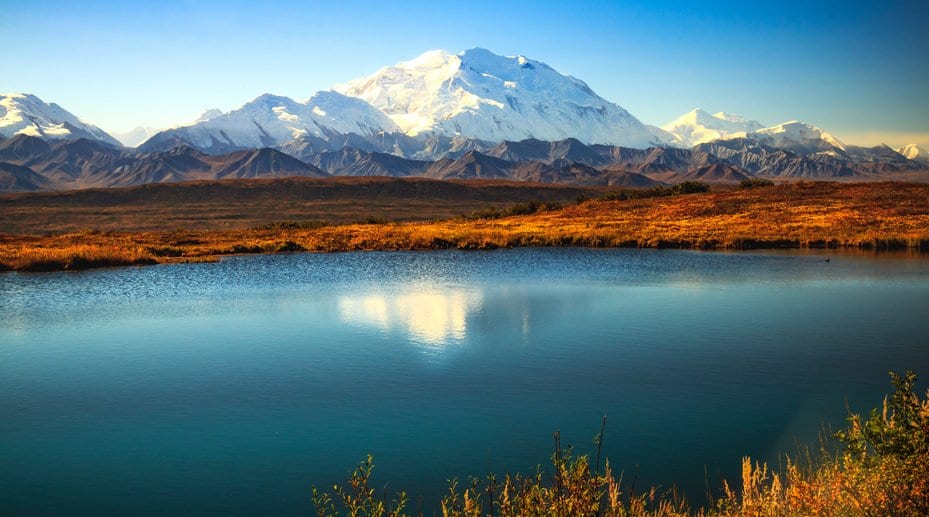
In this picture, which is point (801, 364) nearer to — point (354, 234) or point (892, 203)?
point (354, 234)

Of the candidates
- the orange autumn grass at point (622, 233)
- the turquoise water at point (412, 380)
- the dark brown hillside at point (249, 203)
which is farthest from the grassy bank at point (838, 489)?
the dark brown hillside at point (249, 203)

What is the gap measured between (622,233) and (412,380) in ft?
161

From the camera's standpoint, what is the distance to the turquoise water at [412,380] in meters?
13.2

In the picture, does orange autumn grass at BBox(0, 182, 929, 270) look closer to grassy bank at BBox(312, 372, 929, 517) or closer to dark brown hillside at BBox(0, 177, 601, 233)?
dark brown hillside at BBox(0, 177, 601, 233)

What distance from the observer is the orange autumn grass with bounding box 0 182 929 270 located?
54.2 m

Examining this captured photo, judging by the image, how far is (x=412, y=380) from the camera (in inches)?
746

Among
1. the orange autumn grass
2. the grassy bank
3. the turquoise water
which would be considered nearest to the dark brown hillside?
the orange autumn grass

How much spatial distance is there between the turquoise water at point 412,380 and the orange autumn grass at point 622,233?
1968cm

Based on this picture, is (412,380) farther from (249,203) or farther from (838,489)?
(249,203)

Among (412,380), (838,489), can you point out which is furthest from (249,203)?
(838,489)

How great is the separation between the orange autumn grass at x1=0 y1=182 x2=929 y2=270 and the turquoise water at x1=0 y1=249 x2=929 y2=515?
1968 cm

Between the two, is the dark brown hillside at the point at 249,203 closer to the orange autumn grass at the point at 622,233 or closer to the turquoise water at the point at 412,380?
the orange autumn grass at the point at 622,233

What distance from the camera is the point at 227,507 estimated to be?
11875mm

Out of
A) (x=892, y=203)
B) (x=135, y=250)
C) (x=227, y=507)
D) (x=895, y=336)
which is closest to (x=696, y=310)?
(x=895, y=336)
